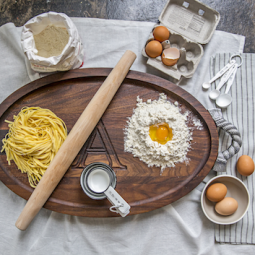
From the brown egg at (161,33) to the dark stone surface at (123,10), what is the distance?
264 mm

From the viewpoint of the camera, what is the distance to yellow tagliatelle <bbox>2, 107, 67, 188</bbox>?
4.61 feet

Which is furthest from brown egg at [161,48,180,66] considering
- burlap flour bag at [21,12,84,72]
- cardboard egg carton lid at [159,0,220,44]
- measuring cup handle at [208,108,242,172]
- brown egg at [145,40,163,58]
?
burlap flour bag at [21,12,84,72]

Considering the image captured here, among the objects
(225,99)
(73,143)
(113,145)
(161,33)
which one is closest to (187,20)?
(161,33)

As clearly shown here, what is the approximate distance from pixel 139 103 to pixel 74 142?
0.52 m

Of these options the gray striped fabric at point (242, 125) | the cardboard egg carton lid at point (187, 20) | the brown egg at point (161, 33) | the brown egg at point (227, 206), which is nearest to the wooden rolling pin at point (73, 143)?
the brown egg at point (161, 33)

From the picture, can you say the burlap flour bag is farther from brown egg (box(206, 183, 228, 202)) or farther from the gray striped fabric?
brown egg (box(206, 183, 228, 202))

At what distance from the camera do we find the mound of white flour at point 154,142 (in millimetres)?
1425

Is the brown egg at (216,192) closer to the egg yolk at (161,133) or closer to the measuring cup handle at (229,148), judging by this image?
the measuring cup handle at (229,148)

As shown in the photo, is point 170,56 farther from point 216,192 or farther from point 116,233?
point 116,233

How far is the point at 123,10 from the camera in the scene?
1738mm

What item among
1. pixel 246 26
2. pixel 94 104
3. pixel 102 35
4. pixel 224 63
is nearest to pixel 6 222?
pixel 94 104

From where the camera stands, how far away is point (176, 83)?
1.62 metres

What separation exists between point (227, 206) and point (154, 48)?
47.0 inches

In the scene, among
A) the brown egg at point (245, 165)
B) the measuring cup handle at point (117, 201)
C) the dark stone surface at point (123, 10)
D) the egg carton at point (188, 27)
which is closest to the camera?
the measuring cup handle at point (117, 201)
